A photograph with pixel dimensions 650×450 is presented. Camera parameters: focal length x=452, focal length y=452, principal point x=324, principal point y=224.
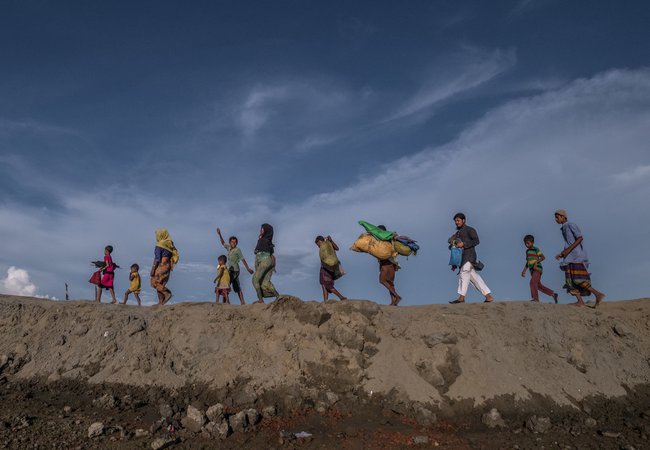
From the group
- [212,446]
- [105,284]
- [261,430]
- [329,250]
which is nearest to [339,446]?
[261,430]

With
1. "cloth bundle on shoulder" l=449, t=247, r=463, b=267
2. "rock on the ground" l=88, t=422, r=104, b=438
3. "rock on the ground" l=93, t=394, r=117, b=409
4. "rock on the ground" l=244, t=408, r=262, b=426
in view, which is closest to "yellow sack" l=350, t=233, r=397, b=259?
"cloth bundle on shoulder" l=449, t=247, r=463, b=267

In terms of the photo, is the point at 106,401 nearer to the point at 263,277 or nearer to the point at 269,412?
the point at 269,412

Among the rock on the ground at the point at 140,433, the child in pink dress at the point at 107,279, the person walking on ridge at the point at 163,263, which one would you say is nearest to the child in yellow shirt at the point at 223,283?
the person walking on ridge at the point at 163,263

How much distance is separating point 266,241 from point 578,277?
6.40 metres

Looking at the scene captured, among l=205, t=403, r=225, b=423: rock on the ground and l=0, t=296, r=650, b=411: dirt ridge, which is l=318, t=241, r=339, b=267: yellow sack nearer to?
l=0, t=296, r=650, b=411: dirt ridge

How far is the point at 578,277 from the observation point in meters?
9.07

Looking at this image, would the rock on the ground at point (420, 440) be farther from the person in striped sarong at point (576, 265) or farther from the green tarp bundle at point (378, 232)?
the person in striped sarong at point (576, 265)

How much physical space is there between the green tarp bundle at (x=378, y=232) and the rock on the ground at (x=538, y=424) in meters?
4.35

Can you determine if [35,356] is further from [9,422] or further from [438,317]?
[438,317]

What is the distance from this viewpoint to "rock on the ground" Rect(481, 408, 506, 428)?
20.0ft

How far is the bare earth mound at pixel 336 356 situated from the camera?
654cm

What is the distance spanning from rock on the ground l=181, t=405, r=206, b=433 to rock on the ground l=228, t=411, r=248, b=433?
0.36 metres

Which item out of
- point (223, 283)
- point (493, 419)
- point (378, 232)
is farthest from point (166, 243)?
point (493, 419)

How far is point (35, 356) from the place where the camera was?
7.35 m
